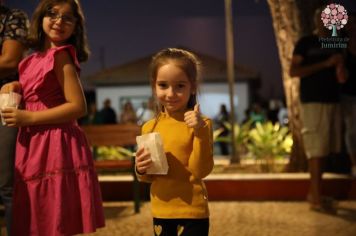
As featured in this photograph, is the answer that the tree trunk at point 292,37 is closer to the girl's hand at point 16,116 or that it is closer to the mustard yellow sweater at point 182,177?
the mustard yellow sweater at point 182,177

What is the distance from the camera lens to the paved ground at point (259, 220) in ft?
11.8

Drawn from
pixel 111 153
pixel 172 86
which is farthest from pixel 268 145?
pixel 172 86

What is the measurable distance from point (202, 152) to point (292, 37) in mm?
4285

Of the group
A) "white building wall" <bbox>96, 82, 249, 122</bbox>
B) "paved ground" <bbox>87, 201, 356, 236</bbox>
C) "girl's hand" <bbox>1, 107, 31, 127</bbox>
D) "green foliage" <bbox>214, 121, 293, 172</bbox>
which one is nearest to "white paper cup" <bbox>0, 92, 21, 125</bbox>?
"girl's hand" <bbox>1, 107, 31, 127</bbox>

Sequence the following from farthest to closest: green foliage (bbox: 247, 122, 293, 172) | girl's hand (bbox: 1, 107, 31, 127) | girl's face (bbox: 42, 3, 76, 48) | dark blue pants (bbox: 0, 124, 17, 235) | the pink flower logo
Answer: green foliage (bbox: 247, 122, 293, 172) → the pink flower logo → dark blue pants (bbox: 0, 124, 17, 235) → girl's face (bbox: 42, 3, 76, 48) → girl's hand (bbox: 1, 107, 31, 127)

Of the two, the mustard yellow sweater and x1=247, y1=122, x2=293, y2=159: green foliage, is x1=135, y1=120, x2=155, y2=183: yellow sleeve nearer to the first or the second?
the mustard yellow sweater

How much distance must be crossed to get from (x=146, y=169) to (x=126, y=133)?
3.58 m

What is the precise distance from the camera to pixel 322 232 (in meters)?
3.52

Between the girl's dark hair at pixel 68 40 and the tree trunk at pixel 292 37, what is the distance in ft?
12.1

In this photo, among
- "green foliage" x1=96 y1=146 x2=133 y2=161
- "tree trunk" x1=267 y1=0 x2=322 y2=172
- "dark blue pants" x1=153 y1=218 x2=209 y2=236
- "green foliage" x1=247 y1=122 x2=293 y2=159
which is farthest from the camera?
"green foliage" x1=96 y1=146 x2=133 y2=161

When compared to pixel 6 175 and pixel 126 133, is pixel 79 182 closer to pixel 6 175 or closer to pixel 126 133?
pixel 6 175

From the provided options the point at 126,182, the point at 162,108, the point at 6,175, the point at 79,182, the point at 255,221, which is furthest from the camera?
the point at 126,182

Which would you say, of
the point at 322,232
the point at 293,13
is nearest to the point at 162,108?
the point at 322,232

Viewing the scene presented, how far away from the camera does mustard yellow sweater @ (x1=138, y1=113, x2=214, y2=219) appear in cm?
195
